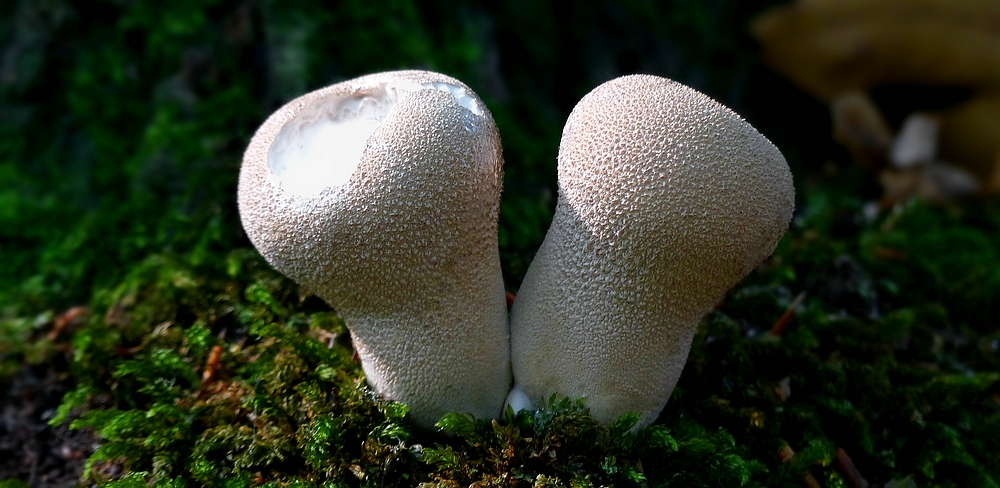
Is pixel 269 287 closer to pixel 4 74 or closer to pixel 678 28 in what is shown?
pixel 4 74

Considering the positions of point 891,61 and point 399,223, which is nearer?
point 399,223

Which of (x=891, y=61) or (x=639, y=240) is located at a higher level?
(x=639, y=240)

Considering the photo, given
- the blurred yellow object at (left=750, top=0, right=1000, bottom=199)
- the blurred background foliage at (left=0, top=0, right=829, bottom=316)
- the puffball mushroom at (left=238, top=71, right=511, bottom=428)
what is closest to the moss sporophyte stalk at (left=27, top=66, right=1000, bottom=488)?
the puffball mushroom at (left=238, top=71, right=511, bottom=428)

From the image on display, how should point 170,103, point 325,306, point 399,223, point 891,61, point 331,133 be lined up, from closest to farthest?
point 399,223 < point 331,133 < point 325,306 < point 170,103 < point 891,61

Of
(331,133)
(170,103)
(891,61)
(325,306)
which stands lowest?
(891,61)

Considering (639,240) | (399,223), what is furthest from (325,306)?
(639,240)

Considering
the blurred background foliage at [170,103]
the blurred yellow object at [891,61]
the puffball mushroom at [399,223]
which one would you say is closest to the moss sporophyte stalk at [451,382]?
the puffball mushroom at [399,223]

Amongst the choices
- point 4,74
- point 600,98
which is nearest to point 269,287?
point 600,98

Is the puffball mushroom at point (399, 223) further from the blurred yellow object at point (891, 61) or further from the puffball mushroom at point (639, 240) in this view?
the blurred yellow object at point (891, 61)

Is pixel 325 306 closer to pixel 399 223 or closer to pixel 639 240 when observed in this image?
pixel 399 223
